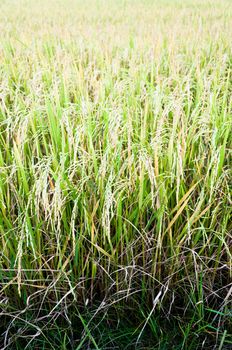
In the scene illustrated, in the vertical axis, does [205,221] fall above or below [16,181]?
below

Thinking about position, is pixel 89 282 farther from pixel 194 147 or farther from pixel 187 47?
pixel 187 47

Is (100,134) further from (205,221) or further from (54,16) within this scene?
(54,16)

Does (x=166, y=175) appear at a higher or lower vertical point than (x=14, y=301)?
higher

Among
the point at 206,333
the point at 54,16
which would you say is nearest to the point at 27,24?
the point at 54,16

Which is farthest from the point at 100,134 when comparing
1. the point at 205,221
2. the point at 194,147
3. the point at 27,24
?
the point at 27,24

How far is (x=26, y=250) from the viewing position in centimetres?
116

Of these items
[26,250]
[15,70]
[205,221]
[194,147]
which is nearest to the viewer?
[26,250]

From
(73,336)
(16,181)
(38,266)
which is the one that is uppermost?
(16,181)

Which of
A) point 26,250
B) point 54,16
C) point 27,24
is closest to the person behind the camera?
point 26,250

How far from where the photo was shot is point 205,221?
126 cm

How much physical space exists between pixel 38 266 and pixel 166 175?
1.55 feet

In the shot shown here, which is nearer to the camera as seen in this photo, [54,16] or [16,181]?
[16,181]

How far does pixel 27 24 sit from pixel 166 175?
3.15 metres

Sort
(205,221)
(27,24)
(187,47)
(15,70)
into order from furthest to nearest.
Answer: (27,24) → (187,47) → (15,70) → (205,221)
